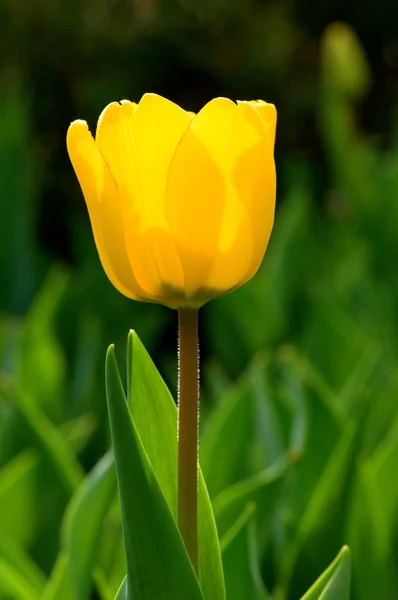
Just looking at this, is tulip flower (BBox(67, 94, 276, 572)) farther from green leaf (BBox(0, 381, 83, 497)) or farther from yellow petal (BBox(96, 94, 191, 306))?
green leaf (BBox(0, 381, 83, 497))

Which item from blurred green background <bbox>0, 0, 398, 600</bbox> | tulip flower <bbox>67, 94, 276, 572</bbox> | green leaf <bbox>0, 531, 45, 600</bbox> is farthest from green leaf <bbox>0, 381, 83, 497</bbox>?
tulip flower <bbox>67, 94, 276, 572</bbox>

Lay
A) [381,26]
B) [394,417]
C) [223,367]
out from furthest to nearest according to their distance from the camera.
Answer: [381,26], [223,367], [394,417]

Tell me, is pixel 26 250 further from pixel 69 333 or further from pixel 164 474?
pixel 164 474

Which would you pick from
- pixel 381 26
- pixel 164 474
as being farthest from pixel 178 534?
pixel 381 26

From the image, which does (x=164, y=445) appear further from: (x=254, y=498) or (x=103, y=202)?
(x=254, y=498)

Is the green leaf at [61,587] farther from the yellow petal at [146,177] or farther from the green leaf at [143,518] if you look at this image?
the yellow petal at [146,177]

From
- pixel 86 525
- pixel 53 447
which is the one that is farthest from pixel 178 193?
pixel 53 447

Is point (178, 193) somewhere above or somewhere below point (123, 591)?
above
